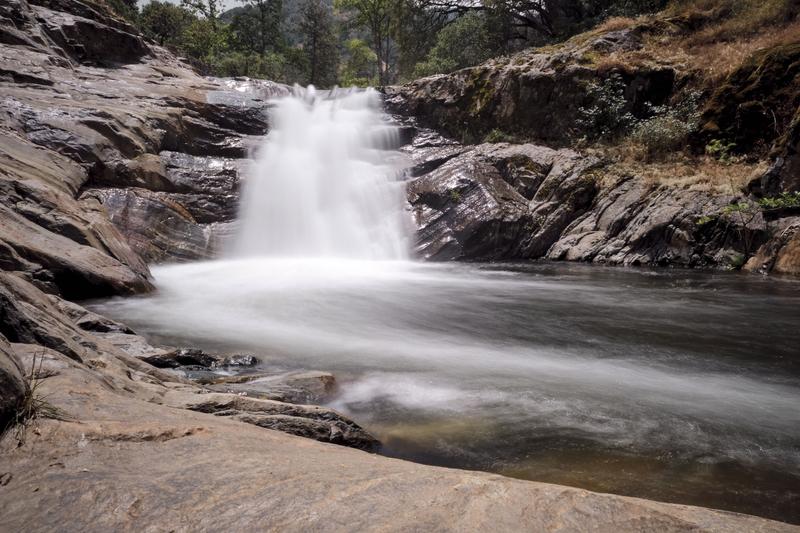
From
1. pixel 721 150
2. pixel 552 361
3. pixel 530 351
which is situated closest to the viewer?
pixel 552 361

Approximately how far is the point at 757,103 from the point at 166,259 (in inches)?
619

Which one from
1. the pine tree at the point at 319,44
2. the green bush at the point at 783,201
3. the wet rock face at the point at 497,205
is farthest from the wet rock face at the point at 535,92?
the pine tree at the point at 319,44

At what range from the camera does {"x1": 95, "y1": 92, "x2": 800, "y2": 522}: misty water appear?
325cm

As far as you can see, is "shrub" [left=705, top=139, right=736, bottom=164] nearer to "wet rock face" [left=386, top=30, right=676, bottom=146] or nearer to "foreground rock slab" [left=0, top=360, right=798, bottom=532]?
"wet rock face" [left=386, top=30, right=676, bottom=146]

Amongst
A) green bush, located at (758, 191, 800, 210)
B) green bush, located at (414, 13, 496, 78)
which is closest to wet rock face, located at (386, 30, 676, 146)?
green bush, located at (758, 191, 800, 210)

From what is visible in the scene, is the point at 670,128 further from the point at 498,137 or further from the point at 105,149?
the point at 105,149

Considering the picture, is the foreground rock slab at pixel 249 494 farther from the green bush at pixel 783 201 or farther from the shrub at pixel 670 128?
the shrub at pixel 670 128

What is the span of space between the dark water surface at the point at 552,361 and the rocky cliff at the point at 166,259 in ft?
2.90

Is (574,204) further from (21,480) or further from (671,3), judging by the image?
(21,480)

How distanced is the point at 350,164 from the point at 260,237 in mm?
4717

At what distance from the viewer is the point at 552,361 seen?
5.63m

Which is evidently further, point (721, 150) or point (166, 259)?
point (721, 150)

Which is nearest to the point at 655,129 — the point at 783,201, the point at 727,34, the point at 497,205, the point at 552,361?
the point at 783,201

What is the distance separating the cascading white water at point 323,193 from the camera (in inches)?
558
